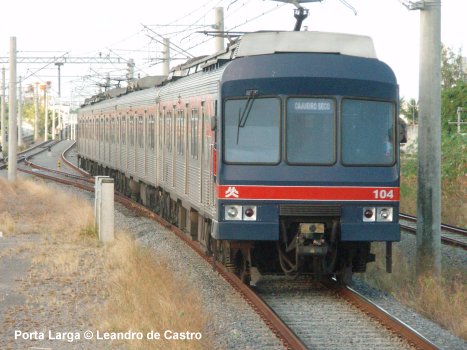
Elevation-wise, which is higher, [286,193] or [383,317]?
[286,193]

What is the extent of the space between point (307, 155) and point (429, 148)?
2.89 metres

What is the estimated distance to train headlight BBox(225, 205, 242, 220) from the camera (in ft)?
37.4

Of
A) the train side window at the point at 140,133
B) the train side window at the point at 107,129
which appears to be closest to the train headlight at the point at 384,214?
the train side window at the point at 140,133

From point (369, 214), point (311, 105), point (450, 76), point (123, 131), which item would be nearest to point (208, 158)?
point (311, 105)

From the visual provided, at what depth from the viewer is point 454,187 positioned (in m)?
27.4

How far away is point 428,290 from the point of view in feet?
39.4

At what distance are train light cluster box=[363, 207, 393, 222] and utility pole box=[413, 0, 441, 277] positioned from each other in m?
2.15

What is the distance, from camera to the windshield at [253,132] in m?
11.4

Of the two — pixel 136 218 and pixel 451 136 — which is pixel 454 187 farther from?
pixel 136 218

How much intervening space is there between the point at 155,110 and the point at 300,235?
9.84 meters

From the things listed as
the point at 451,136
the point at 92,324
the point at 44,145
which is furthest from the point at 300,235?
the point at 44,145

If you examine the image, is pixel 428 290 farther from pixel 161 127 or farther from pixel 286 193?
pixel 161 127

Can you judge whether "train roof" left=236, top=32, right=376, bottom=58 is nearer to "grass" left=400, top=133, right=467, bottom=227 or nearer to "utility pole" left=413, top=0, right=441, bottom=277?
"utility pole" left=413, top=0, right=441, bottom=277

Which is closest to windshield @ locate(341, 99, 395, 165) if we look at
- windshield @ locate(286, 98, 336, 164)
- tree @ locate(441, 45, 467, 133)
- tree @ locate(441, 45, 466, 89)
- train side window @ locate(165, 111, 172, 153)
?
windshield @ locate(286, 98, 336, 164)
